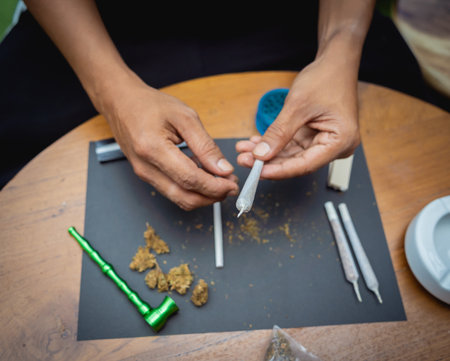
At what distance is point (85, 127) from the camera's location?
2.58 ft

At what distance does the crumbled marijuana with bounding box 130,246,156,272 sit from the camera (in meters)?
0.65

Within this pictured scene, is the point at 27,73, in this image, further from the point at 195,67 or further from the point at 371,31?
the point at 371,31

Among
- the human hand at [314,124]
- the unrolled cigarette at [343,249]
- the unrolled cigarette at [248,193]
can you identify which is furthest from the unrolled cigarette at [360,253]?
the unrolled cigarette at [248,193]

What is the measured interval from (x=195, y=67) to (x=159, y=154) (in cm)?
→ 46

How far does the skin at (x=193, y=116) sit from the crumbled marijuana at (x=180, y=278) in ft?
0.43

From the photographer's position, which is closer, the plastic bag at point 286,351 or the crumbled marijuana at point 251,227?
the plastic bag at point 286,351

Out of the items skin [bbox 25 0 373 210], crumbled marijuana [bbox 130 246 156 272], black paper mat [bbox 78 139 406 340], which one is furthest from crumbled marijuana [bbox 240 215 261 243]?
crumbled marijuana [bbox 130 246 156 272]

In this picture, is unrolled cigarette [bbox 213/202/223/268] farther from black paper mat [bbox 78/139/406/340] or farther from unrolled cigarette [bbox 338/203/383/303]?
unrolled cigarette [bbox 338/203/383/303]

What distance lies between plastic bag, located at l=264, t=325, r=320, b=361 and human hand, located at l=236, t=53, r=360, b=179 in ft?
1.04

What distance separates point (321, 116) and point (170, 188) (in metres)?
0.35

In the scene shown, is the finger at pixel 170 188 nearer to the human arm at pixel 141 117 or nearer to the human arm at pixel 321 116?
the human arm at pixel 141 117

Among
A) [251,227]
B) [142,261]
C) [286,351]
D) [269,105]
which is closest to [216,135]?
[269,105]

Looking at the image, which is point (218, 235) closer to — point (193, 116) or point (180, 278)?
point (180, 278)

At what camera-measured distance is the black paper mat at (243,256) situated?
2.00 feet
